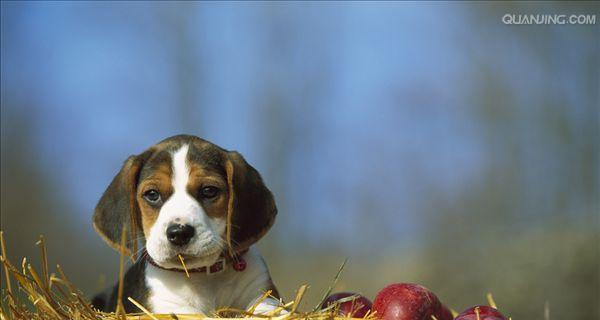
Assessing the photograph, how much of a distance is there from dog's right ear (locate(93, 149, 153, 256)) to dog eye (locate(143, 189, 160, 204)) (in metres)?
0.17

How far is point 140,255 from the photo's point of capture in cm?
413

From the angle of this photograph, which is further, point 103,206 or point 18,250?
point 18,250

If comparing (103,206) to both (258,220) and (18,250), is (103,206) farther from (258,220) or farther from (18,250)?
(18,250)

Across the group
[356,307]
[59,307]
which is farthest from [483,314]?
[59,307]

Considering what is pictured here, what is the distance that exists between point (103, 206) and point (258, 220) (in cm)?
101

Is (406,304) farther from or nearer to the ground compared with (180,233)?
nearer to the ground

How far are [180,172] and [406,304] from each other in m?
1.50

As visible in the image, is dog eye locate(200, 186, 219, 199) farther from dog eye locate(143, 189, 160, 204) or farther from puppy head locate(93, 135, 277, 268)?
dog eye locate(143, 189, 160, 204)

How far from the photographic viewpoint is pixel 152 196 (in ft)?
12.6

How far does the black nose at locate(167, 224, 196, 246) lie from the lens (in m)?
3.52

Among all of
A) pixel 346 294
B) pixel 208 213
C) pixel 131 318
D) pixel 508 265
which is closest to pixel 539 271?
pixel 508 265

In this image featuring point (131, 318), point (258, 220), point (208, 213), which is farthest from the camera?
point (258, 220)

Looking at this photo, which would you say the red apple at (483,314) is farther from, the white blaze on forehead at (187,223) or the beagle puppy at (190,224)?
the white blaze on forehead at (187,223)

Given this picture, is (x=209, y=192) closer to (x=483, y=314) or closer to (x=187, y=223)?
(x=187, y=223)
